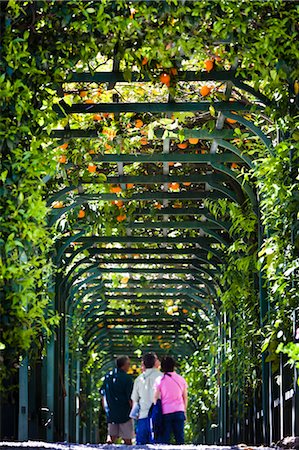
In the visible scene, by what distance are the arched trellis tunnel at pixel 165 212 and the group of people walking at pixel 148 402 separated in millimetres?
603

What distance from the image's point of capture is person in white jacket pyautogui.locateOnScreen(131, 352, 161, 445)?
10.9 meters

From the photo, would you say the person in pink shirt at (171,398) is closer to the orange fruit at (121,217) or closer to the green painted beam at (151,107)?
the orange fruit at (121,217)

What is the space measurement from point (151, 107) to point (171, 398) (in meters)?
3.18

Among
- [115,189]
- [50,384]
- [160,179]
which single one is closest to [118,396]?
[50,384]

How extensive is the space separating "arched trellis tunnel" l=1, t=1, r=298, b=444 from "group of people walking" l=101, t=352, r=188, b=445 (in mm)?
603

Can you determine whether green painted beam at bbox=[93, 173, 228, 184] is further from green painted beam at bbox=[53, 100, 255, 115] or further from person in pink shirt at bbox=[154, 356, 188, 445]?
green painted beam at bbox=[53, 100, 255, 115]

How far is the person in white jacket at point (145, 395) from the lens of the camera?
10.9 m

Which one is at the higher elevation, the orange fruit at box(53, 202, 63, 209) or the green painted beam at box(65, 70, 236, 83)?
the green painted beam at box(65, 70, 236, 83)

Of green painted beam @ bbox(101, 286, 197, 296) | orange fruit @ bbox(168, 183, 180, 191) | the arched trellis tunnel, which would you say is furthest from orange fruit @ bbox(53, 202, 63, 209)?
green painted beam @ bbox(101, 286, 197, 296)

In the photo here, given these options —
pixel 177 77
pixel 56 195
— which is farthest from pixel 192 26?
pixel 56 195

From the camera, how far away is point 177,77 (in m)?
7.64

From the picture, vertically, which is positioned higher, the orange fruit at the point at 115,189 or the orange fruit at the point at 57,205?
the orange fruit at the point at 115,189

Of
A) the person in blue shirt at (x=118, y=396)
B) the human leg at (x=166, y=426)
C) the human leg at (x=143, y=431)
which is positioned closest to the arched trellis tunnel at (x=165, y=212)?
the person in blue shirt at (x=118, y=396)

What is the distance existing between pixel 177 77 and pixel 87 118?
1.56 meters
